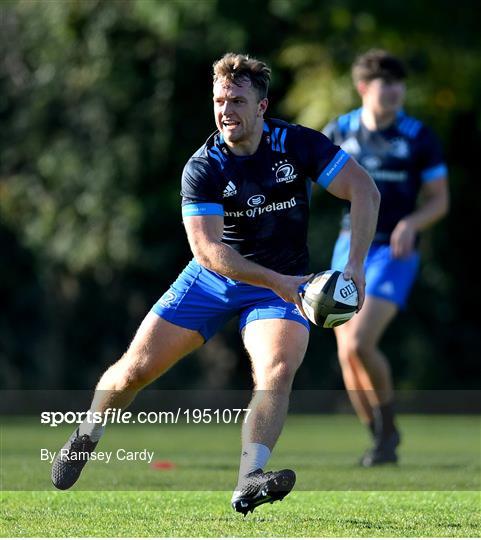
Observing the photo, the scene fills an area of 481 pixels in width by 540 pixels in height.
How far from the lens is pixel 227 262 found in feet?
20.4

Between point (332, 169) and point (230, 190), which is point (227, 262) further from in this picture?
point (332, 169)

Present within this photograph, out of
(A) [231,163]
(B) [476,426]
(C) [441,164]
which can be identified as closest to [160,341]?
(A) [231,163]

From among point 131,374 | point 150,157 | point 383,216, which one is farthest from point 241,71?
point 150,157

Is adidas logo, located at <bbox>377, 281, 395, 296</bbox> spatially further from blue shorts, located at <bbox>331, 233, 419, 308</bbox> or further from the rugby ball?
the rugby ball

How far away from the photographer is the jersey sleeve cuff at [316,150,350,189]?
647 cm

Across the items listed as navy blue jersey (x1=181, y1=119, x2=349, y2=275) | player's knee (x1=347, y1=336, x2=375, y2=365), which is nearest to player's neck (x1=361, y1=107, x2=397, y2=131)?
player's knee (x1=347, y1=336, x2=375, y2=365)

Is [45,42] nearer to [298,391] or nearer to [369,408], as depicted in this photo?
[298,391]

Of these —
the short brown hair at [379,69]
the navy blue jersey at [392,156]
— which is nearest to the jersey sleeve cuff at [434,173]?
the navy blue jersey at [392,156]

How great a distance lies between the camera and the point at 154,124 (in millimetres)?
19422

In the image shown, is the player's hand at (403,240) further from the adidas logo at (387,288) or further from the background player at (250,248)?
the background player at (250,248)

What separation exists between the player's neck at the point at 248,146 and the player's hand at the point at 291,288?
2.42ft

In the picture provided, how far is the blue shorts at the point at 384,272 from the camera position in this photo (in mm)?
9383

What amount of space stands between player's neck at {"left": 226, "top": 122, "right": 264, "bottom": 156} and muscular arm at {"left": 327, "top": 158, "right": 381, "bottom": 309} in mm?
439

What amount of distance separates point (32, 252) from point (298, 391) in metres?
4.77
